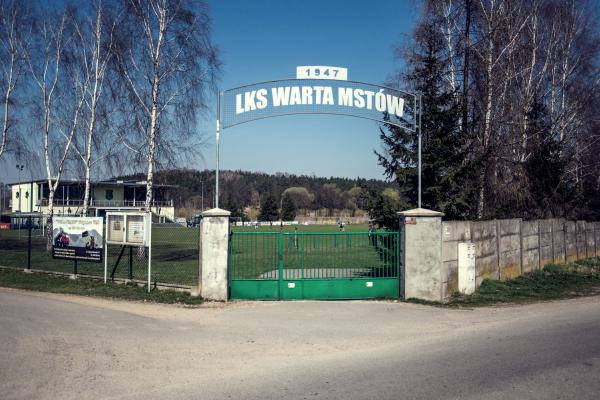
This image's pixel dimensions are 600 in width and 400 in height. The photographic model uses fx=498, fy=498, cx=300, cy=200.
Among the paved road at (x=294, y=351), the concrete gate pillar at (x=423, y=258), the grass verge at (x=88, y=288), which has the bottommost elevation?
the paved road at (x=294, y=351)

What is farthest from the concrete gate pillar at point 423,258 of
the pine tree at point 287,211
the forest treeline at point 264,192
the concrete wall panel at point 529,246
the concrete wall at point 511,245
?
the pine tree at point 287,211

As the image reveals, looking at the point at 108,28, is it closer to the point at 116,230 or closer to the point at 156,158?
the point at 156,158

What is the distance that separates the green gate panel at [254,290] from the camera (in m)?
11.8

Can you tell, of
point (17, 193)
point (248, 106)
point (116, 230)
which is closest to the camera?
point (248, 106)

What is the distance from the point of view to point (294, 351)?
25.0ft

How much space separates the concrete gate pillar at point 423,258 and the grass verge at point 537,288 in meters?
0.36

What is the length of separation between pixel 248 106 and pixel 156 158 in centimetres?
831

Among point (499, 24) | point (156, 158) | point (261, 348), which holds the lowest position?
point (261, 348)

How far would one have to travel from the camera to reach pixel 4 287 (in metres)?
14.0

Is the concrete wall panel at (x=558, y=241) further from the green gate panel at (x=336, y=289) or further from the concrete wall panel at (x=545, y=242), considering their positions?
the green gate panel at (x=336, y=289)

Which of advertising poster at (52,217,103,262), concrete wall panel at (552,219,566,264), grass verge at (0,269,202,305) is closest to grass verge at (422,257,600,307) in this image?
concrete wall panel at (552,219,566,264)

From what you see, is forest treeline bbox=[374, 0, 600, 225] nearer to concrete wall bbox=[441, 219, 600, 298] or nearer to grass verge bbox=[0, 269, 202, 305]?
concrete wall bbox=[441, 219, 600, 298]

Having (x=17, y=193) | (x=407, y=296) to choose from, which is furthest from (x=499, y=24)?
(x=17, y=193)

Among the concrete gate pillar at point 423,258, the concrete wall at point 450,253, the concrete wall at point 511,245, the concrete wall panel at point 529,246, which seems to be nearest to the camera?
the concrete gate pillar at point 423,258
